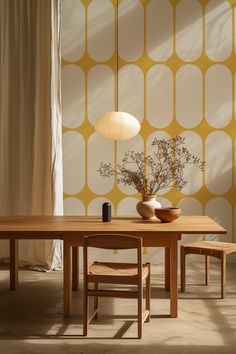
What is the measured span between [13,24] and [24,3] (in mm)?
254

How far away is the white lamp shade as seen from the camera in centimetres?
427

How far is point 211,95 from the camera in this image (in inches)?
244

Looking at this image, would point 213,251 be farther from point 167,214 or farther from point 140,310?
point 140,310

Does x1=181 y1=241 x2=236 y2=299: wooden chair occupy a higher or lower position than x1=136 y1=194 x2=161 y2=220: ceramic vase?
lower

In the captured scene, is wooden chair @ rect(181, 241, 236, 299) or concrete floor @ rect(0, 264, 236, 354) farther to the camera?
wooden chair @ rect(181, 241, 236, 299)

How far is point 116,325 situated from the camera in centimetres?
393

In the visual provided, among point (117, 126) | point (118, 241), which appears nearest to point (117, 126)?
point (117, 126)

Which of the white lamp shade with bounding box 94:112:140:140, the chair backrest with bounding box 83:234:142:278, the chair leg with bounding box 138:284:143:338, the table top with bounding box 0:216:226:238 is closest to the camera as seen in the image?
the chair backrest with bounding box 83:234:142:278

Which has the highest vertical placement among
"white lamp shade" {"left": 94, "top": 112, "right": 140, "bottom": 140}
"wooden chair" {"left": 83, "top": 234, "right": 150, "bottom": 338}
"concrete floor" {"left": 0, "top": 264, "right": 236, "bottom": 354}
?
"white lamp shade" {"left": 94, "top": 112, "right": 140, "bottom": 140}

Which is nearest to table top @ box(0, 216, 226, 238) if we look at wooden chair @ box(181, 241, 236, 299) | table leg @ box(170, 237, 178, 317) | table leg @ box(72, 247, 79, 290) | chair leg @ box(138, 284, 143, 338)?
table leg @ box(170, 237, 178, 317)

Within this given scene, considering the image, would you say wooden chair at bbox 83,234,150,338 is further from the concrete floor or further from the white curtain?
the white curtain

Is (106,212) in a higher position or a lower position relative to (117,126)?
lower

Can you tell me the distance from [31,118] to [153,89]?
4.52ft

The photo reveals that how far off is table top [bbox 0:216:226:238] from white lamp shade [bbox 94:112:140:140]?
700 mm
